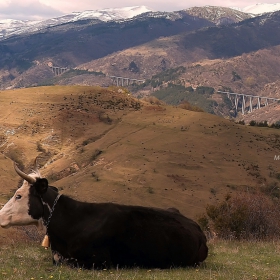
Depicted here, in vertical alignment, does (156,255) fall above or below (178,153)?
above

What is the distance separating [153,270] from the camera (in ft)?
38.0

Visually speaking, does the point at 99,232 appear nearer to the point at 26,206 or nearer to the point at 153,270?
the point at 153,270

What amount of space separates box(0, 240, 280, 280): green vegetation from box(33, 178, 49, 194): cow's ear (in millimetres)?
1766

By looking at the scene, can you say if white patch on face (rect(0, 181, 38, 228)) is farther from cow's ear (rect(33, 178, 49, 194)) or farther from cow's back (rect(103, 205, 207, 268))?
cow's back (rect(103, 205, 207, 268))

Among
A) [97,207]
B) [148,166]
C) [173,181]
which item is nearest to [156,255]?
[97,207]

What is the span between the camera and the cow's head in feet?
39.3

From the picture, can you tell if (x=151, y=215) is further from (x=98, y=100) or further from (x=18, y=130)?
(x=98, y=100)

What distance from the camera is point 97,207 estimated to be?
41.3ft

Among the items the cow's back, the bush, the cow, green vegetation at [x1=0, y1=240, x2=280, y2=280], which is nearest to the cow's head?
the cow

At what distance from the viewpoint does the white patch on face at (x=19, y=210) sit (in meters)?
12.0

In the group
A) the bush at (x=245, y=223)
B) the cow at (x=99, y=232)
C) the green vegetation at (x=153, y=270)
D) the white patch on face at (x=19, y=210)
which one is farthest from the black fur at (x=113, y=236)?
the bush at (x=245, y=223)

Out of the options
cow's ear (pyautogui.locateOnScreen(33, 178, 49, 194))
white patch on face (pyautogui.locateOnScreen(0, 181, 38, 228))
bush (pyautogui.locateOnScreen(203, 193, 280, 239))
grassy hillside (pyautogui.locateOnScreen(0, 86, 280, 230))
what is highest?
cow's ear (pyautogui.locateOnScreen(33, 178, 49, 194))

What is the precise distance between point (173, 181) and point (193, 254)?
181ft

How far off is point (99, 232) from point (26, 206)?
6.16 ft
